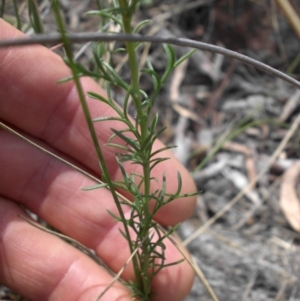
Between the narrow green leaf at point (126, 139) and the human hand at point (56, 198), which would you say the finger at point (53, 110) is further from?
the narrow green leaf at point (126, 139)

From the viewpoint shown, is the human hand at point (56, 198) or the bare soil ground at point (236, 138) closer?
the human hand at point (56, 198)

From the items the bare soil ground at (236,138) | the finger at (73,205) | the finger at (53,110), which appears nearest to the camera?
the finger at (53,110)

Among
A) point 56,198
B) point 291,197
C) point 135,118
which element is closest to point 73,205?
point 56,198

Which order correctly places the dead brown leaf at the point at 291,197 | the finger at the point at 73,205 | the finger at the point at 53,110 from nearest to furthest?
the finger at the point at 53,110
the finger at the point at 73,205
the dead brown leaf at the point at 291,197

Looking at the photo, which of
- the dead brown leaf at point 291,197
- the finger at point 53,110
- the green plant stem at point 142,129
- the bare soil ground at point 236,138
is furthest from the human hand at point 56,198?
the dead brown leaf at point 291,197

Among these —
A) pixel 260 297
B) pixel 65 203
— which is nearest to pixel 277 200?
pixel 260 297

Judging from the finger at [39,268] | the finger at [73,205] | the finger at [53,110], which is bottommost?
the finger at [39,268]
